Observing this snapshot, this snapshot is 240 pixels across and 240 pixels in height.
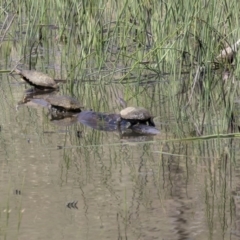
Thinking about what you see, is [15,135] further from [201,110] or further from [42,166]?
[201,110]

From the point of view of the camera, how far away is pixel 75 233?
2971 millimetres

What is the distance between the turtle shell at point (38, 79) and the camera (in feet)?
18.9

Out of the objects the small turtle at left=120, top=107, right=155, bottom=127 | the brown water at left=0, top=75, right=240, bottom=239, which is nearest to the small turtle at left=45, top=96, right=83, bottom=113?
the brown water at left=0, top=75, right=240, bottom=239

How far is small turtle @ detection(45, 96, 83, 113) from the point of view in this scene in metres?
5.02

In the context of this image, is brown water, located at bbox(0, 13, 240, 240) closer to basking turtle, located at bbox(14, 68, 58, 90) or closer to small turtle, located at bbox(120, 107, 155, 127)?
small turtle, located at bbox(120, 107, 155, 127)

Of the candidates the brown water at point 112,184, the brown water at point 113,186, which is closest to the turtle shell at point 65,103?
the brown water at point 112,184

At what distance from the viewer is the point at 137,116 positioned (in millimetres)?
4566

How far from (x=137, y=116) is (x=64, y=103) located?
593 millimetres

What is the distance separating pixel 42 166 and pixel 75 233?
34.7 inches

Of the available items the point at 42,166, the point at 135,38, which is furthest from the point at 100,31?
the point at 42,166

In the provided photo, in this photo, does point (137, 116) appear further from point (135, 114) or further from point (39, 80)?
point (39, 80)

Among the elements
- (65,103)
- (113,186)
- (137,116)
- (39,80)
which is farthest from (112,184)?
(39,80)

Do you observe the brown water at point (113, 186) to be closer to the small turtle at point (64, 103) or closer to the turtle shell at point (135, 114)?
the turtle shell at point (135, 114)

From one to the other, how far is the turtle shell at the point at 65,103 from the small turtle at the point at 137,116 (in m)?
0.45
